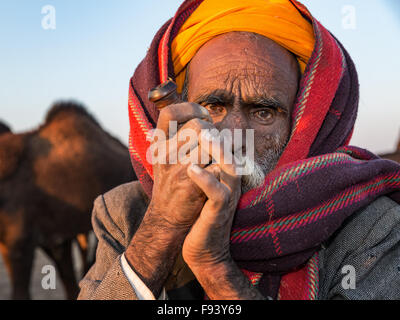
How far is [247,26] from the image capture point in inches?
78.1

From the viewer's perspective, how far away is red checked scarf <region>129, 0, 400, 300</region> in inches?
61.6

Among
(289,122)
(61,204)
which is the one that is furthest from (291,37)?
(61,204)

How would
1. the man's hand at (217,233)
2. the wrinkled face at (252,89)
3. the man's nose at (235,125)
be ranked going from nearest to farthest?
the man's hand at (217,233) → the man's nose at (235,125) → the wrinkled face at (252,89)

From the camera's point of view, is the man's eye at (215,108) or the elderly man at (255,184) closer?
the elderly man at (255,184)

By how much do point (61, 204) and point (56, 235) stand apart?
1.54ft

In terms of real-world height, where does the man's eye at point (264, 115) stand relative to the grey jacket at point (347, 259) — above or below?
above

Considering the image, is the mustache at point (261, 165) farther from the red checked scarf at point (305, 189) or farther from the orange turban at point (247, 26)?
the orange turban at point (247, 26)

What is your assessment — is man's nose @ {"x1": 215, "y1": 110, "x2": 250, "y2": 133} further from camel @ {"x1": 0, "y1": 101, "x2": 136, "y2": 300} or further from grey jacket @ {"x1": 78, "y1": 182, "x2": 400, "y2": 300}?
camel @ {"x1": 0, "y1": 101, "x2": 136, "y2": 300}

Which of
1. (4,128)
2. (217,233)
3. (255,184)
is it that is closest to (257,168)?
(255,184)

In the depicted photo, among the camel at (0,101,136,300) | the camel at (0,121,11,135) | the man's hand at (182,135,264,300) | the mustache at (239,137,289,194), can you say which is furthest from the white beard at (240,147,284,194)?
the camel at (0,121,11,135)

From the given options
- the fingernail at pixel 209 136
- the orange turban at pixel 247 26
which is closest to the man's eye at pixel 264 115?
the orange turban at pixel 247 26

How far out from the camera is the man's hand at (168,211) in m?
1.31

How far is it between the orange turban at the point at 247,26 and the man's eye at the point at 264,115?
36cm

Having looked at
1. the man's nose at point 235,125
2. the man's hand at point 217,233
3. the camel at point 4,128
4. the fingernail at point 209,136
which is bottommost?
the camel at point 4,128
